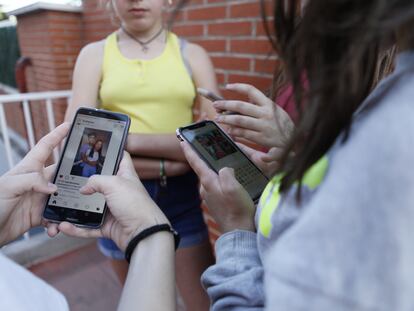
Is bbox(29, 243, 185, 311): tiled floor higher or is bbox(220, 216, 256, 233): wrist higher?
bbox(220, 216, 256, 233): wrist

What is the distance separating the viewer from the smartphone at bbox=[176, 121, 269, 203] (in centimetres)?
94

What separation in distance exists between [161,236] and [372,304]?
0.50 meters

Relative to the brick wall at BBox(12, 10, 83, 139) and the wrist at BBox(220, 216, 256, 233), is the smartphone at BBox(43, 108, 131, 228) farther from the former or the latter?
the brick wall at BBox(12, 10, 83, 139)

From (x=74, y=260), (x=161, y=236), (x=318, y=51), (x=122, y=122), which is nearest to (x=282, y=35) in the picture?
(x=318, y=51)

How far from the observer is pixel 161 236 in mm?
762

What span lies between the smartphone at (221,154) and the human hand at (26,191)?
37cm

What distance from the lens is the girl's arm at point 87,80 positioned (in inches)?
53.4

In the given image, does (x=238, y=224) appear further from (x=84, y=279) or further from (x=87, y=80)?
(x=84, y=279)

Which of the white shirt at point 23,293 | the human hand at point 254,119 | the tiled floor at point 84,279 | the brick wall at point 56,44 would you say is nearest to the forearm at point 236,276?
the white shirt at point 23,293

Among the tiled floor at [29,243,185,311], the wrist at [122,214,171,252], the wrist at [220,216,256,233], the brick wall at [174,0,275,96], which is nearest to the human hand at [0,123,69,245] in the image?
the wrist at [122,214,171,252]

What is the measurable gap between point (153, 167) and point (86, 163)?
0.37 meters

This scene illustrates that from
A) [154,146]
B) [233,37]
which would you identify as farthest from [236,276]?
[233,37]

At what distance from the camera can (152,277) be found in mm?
688

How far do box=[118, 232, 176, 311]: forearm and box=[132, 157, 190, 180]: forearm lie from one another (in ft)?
2.00
